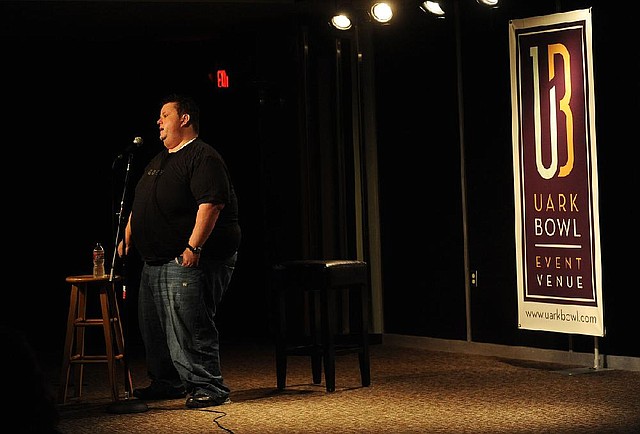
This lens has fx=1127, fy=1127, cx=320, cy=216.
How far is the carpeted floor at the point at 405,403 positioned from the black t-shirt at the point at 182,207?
82cm

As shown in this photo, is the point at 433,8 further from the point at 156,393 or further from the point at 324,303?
the point at 156,393

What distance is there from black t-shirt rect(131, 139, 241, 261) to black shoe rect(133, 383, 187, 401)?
73 cm

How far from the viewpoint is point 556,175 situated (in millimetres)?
6766

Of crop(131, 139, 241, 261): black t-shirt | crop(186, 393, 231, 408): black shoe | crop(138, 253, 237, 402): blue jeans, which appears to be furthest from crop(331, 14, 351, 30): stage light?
crop(186, 393, 231, 408): black shoe

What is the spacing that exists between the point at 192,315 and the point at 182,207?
550 mm

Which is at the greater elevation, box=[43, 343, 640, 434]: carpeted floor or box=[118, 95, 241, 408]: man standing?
box=[118, 95, 241, 408]: man standing

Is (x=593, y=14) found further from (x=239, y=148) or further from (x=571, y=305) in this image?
(x=239, y=148)

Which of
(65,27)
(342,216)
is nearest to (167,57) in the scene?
(65,27)

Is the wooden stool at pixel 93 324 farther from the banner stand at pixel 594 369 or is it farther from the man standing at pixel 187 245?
the banner stand at pixel 594 369

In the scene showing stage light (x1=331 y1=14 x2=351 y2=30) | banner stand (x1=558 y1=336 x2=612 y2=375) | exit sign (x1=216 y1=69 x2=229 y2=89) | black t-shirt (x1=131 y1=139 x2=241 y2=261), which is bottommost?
banner stand (x1=558 y1=336 x2=612 y2=375)

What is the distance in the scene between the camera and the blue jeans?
566cm

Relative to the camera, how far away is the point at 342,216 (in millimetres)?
8555

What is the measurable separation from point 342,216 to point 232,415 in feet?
10.7

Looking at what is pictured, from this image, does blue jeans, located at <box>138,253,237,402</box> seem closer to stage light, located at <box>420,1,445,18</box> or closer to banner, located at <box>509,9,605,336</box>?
banner, located at <box>509,9,605,336</box>
